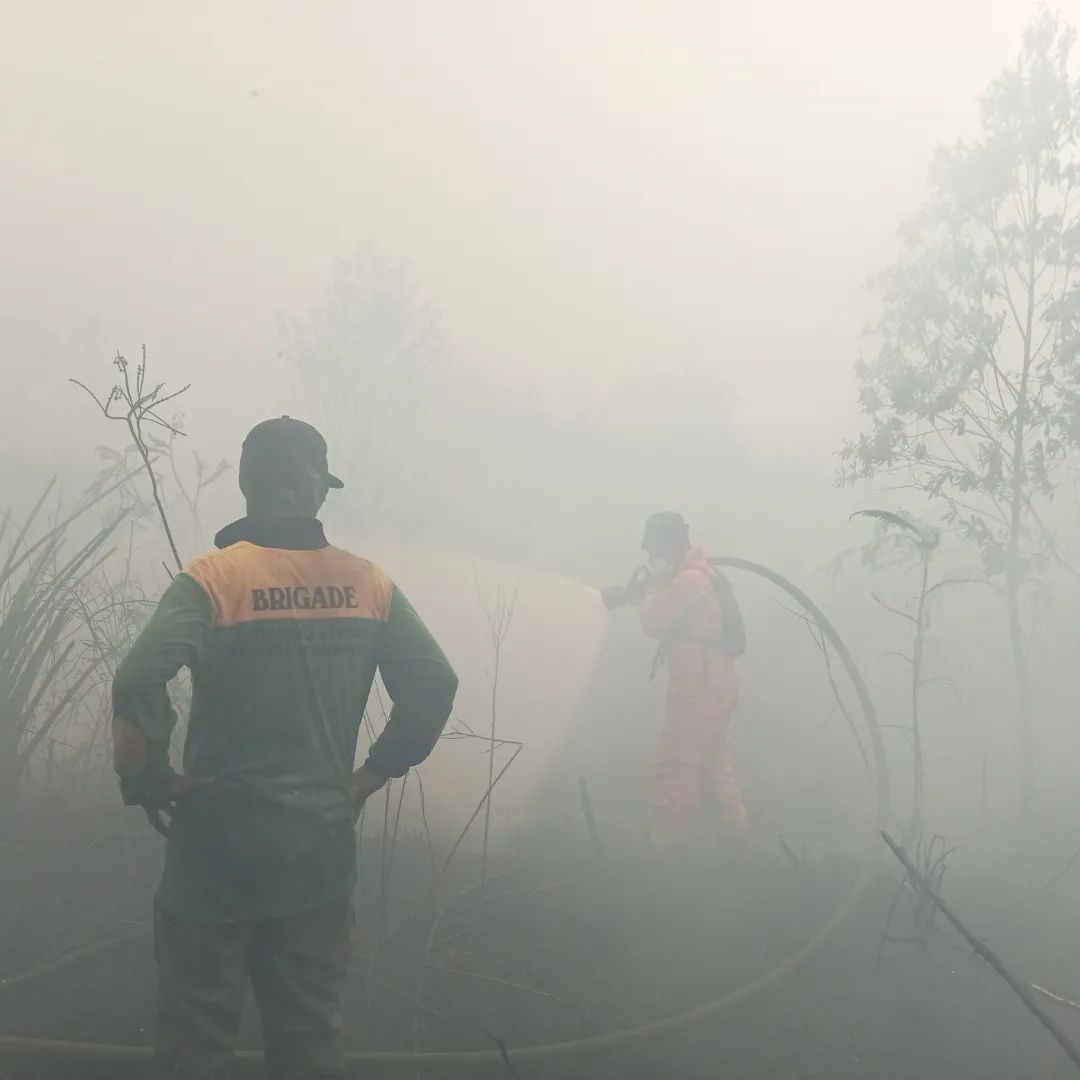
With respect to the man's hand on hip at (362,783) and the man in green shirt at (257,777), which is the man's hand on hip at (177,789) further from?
the man's hand on hip at (362,783)

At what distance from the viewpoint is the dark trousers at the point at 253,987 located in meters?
2.32

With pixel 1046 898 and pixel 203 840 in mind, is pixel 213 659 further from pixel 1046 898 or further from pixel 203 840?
pixel 1046 898

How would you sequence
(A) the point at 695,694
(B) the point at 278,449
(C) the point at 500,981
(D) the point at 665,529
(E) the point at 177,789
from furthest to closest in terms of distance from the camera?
(D) the point at 665,529, (A) the point at 695,694, (C) the point at 500,981, (B) the point at 278,449, (E) the point at 177,789

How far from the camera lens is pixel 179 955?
2.33m

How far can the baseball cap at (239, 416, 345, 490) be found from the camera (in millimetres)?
2578

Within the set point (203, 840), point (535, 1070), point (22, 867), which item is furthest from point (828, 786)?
point (203, 840)

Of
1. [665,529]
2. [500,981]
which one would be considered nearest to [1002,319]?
[665,529]

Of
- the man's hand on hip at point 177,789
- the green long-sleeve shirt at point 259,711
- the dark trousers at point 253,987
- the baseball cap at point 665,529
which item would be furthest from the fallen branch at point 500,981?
the baseball cap at point 665,529

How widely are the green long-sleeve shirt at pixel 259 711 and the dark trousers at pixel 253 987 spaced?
64mm

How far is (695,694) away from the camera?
556cm

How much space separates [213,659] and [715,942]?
292cm

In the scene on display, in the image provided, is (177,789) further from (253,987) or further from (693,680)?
(693,680)

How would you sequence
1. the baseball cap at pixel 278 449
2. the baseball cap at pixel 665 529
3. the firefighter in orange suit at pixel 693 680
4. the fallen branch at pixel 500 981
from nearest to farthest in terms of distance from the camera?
the baseball cap at pixel 278 449
the fallen branch at pixel 500 981
the firefighter in orange suit at pixel 693 680
the baseball cap at pixel 665 529

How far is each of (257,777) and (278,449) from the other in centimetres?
86
